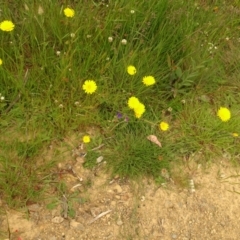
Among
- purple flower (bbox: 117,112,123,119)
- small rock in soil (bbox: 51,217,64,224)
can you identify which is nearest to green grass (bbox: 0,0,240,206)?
purple flower (bbox: 117,112,123,119)

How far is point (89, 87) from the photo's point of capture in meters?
2.14

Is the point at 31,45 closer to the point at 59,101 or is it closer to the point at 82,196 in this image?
the point at 59,101

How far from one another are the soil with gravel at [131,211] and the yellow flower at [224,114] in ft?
1.15

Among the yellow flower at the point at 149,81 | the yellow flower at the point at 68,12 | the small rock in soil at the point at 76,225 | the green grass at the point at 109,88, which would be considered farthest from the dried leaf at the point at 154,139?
the yellow flower at the point at 68,12

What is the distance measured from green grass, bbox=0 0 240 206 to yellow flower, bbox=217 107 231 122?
2.7 inches

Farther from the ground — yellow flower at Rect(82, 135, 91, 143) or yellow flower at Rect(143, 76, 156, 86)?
yellow flower at Rect(143, 76, 156, 86)

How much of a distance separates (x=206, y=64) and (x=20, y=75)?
1257 millimetres

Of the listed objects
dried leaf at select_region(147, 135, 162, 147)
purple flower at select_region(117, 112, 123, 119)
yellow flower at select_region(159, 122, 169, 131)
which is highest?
yellow flower at select_region(159, 122, 169, 131)

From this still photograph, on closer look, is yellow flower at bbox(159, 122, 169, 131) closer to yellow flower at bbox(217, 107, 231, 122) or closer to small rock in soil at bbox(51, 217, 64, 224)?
yellow flower at bbox(217, 107, 231, 122)

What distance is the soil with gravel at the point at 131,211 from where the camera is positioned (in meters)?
1.88

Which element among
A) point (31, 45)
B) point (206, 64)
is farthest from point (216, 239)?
point (31, 45)

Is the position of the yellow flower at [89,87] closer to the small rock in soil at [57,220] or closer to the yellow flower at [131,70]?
the yellow flower at [131,70]

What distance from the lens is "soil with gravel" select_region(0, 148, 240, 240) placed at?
1.88 metres

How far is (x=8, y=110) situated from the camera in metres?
2.13
